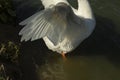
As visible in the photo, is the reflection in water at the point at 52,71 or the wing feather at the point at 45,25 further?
the reflection in water at the point at 52,71

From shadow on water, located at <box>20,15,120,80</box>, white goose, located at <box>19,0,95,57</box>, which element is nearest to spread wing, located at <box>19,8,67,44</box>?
white goose, located at <box>19,0,95,57</box>

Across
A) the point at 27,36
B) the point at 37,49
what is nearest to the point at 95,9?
the point at 37,49

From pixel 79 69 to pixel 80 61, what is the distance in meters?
0.23

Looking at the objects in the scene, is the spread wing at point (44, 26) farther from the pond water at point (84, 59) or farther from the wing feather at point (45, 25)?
the pond water at point (84, 59)

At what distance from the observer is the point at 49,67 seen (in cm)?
645

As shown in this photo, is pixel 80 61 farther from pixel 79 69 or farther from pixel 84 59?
pixel 79 69

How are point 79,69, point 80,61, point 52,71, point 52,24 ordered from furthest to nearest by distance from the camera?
point 80,61, point 79,69, point 52,71, point 52,24

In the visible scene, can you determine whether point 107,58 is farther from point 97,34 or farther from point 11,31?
point 11,31

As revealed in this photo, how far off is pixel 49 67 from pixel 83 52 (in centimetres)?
85

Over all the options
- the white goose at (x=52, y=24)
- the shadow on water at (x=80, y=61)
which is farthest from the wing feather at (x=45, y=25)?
the shadow on water at (x=80, y=61)

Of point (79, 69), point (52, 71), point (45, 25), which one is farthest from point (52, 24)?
point (79, 69)

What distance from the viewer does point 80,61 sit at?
22.0 ft

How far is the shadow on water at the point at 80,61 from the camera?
20.7 feet

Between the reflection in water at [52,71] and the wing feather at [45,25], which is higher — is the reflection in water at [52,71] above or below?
below
